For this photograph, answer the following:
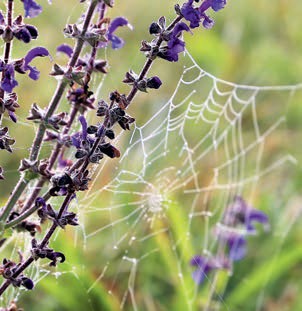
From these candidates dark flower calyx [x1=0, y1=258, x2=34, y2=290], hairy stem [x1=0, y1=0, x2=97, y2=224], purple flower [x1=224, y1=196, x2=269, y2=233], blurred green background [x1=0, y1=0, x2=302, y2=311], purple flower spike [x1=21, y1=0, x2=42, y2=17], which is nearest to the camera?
purple flower spike [x1=21, y1=0, x2=42, y2=17]

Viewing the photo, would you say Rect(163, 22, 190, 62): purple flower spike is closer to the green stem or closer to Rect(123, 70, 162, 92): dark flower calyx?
Rect(123, 70, 162, 92): dark flower calyx

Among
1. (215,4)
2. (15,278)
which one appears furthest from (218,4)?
(15,278)

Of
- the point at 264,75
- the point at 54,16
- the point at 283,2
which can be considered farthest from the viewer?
the point at 283,2

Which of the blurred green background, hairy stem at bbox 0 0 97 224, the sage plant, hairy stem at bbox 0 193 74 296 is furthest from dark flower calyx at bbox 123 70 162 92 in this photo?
the blurred green background

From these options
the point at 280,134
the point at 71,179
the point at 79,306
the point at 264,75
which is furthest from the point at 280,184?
the point at 71,179

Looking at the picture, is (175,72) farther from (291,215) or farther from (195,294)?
(195,294)

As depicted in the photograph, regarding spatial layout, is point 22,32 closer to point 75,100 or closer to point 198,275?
point 75,100

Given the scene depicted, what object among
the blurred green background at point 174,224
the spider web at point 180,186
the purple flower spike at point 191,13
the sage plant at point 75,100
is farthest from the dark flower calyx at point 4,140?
the spider web at point 180,186
